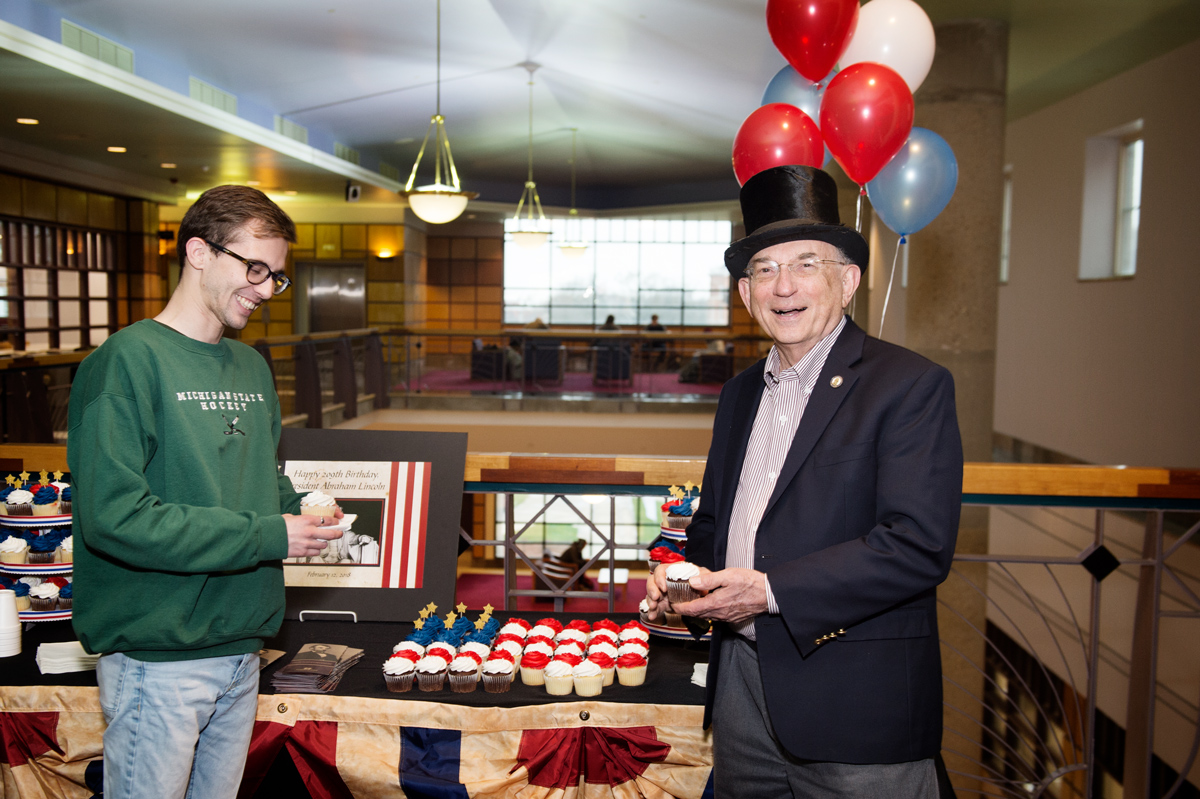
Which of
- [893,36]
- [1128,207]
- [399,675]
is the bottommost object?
[399,675]

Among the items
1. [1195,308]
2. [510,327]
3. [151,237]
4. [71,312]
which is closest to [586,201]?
[510,327]

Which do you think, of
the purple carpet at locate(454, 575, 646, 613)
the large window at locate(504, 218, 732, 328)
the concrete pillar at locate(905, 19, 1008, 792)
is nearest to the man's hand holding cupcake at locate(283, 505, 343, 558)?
the concrete pillar at locate(905, 19, 1008, 792)

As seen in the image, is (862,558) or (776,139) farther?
(776,139)

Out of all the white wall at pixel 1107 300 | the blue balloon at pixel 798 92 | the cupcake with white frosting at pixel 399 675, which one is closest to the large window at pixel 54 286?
the blue balloon at pixel 798 92

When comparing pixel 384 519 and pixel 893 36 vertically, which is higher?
pixel 893 36

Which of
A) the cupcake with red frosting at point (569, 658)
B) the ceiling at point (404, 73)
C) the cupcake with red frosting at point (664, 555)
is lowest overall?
the cupcake with red frosting at point (569, 658)

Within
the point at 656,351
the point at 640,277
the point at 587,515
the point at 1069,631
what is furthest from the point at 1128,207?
the point at 640,277

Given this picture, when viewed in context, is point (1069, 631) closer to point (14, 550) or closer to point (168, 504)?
point (14, 550)

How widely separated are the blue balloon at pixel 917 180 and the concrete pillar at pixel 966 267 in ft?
8.37

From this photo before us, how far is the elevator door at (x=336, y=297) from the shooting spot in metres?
16.2

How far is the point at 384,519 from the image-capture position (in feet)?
7.59

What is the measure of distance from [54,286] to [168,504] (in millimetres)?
11941

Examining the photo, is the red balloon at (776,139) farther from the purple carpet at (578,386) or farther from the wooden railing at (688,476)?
the purple carpet at (578,386)

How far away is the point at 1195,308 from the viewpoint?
21.1 ft
